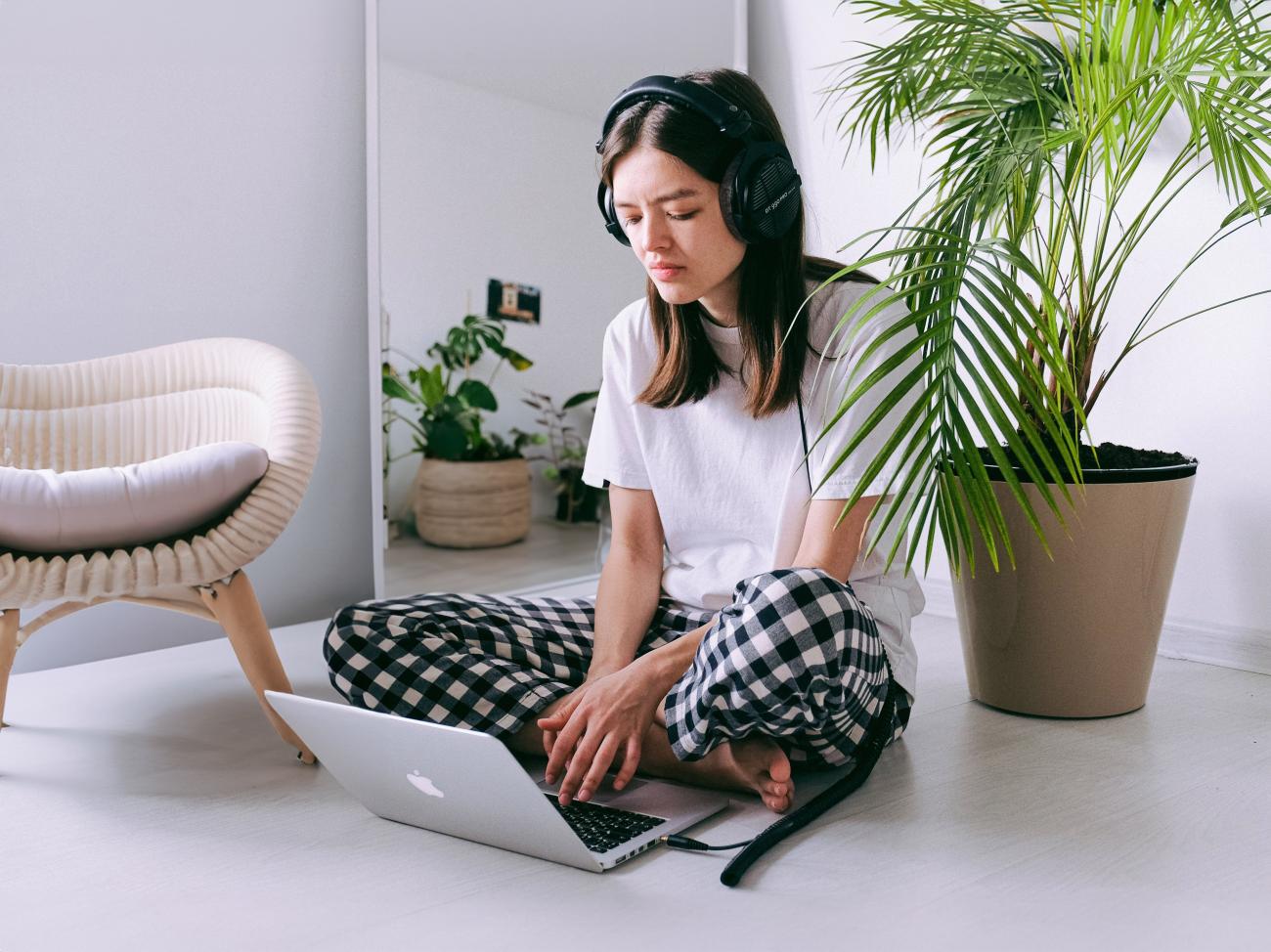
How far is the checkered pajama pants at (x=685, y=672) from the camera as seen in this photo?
1254 mm

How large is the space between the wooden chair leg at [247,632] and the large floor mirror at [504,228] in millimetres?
865

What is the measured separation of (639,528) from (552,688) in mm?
243

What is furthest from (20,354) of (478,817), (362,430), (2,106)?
(478,817)

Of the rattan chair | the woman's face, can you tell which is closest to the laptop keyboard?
the rattan chair

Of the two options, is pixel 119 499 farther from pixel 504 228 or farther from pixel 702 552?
pixel 504 228

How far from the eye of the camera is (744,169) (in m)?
1.34

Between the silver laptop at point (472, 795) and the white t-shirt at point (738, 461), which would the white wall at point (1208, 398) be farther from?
the silver laptop at point (472, 795)

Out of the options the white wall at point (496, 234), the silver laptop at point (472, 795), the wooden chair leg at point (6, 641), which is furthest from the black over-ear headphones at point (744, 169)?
the white wall at point (496, 234)

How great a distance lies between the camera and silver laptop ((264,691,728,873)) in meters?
1.17

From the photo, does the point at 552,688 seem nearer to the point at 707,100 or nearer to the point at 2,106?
the point at 707,100

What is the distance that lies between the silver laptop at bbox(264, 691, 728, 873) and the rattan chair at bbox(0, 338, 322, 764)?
30 cm

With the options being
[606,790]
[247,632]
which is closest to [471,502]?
Result: [247,632]

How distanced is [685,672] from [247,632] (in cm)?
63

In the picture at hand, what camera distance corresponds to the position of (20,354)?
2129 mm
